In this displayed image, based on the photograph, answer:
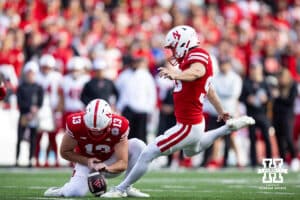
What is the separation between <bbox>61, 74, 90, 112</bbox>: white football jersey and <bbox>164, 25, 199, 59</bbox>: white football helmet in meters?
7.09

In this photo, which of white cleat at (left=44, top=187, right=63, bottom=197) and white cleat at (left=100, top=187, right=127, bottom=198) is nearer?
white cleat at (left=100, top=187, right=127, bottom=198)

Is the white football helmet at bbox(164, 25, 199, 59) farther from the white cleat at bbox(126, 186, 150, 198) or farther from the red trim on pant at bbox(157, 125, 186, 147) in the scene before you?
the white cleat at bbox(126, 186, 150, 198)

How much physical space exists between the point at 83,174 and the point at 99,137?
1.78ft

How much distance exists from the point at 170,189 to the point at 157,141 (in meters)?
1.77

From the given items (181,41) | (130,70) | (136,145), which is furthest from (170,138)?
(130,70)

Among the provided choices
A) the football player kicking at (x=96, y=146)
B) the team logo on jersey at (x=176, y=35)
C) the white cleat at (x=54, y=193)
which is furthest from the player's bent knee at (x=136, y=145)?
the team logo on jersey at (x=176, y=35)

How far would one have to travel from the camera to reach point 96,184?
9312 mm

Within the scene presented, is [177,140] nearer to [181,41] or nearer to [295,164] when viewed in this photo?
[181,41]

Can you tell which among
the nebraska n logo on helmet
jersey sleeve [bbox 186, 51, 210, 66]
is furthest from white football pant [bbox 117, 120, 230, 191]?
the nebraska n logo on helmet

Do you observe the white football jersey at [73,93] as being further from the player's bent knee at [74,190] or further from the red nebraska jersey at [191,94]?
the red nebraska jersey at [191,94]

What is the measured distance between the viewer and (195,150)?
31.1 feet

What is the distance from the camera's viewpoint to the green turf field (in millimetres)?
9720

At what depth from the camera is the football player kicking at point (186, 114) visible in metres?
9.23

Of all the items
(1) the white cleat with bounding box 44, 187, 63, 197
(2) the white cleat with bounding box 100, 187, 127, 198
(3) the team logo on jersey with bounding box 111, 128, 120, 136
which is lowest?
(2) the white cleat with bounding box 100, 187, 127, 198
